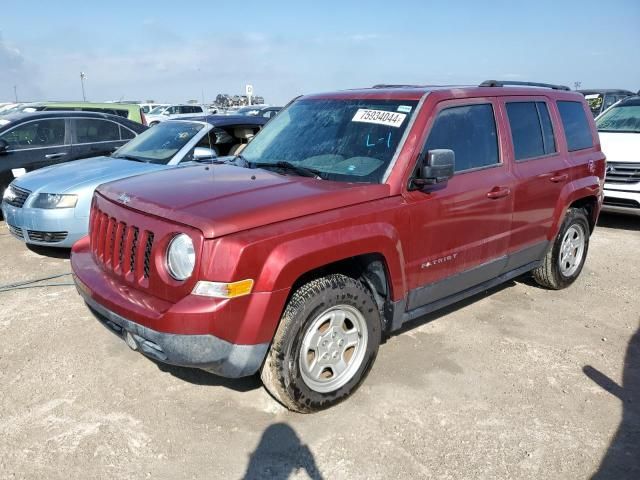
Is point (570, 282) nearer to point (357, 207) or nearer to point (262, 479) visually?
point (357, 207)

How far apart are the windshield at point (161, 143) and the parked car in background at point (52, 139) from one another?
153 centimetres

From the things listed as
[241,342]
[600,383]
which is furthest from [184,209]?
[600,383]

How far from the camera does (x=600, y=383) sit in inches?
143

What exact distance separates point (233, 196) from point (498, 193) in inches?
82.3

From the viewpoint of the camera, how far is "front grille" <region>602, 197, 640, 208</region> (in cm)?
776

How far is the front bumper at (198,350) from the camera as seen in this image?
269cm

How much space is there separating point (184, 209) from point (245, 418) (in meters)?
1.31

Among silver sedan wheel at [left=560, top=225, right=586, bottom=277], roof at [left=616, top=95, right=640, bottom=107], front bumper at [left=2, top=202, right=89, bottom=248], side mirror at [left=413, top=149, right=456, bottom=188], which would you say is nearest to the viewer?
side mirror at [left=413, top=149, right=456, bottom=188]

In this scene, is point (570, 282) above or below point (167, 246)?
below

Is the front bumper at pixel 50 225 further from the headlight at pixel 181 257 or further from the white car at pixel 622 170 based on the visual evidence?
the white car at pixel 622 170

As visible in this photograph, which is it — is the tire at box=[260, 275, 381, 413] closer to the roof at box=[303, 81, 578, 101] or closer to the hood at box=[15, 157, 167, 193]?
the roof at box=[303, 81, 578, 101]

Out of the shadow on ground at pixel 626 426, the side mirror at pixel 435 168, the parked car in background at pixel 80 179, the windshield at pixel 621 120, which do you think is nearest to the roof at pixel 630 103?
the windshield at pixel 621 120

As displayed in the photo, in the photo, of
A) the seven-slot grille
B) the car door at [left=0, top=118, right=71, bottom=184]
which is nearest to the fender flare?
the seven-slot grille

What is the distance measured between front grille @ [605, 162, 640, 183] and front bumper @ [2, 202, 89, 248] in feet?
24.3
